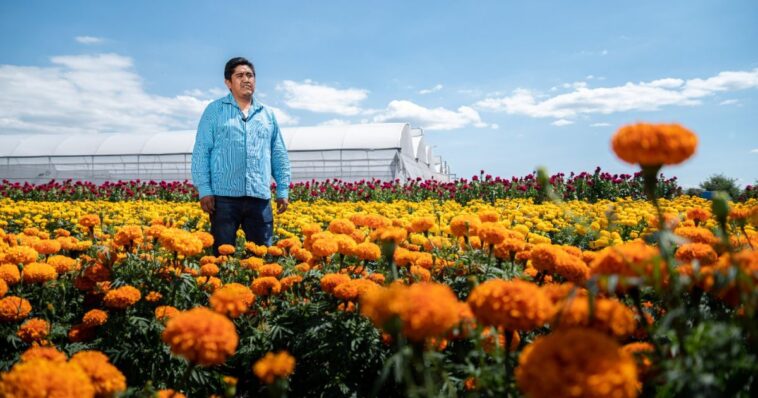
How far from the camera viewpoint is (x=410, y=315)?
883 millimetres

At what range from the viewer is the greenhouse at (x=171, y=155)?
878 inches

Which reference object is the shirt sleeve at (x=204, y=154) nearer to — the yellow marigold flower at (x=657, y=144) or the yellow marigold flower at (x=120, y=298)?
the yellow marigold flower at (x=120, y=298)

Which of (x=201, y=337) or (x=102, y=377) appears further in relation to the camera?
(x=102, y=377)

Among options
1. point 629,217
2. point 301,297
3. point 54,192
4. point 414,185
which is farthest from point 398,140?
point 301,297

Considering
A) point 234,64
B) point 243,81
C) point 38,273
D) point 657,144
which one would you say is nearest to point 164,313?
point 38,273

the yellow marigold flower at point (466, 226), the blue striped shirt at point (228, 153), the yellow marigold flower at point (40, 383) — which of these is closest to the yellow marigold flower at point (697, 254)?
the yellow marigold flower at point (466, 226)

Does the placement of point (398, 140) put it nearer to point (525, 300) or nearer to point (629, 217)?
point (629, 217)

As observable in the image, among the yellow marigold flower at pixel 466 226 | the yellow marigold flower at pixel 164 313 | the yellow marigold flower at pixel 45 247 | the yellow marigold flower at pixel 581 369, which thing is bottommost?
the yellow marigold flower at pixel 164 313

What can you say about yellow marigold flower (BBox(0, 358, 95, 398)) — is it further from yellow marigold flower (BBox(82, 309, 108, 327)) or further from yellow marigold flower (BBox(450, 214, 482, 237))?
yellow marigold flower (BBox(450, 214, 482, 237))

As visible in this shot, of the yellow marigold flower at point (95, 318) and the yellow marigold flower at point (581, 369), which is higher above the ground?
the yellow marigold flower at point (581, 369)

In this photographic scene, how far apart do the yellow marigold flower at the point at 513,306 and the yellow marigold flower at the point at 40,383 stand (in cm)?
80

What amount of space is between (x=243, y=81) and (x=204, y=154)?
610mm

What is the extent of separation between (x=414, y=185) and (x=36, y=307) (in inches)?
368

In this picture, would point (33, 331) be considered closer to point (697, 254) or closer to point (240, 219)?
point (240, 219)
